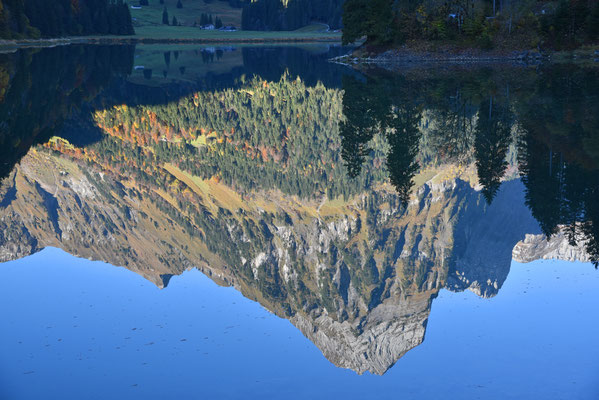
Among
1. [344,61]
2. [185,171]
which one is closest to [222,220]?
[185,171]

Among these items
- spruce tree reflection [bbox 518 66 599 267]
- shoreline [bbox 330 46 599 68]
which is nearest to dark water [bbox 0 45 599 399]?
spruce tree reflection [bbox 518 66 599 267]

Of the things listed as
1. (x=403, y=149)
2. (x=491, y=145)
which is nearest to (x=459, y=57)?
(x=403, y=149)

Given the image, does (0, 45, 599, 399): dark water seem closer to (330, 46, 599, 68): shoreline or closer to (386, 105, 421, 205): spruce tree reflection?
(386, 105, 421, 205): spruce tree reflection

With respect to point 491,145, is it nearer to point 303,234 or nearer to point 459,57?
point 303,234

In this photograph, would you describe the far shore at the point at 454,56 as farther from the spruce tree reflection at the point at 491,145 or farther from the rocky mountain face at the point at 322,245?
the rocky mountain face at the point at 322,245

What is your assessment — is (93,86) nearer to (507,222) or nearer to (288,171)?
(288,171)
